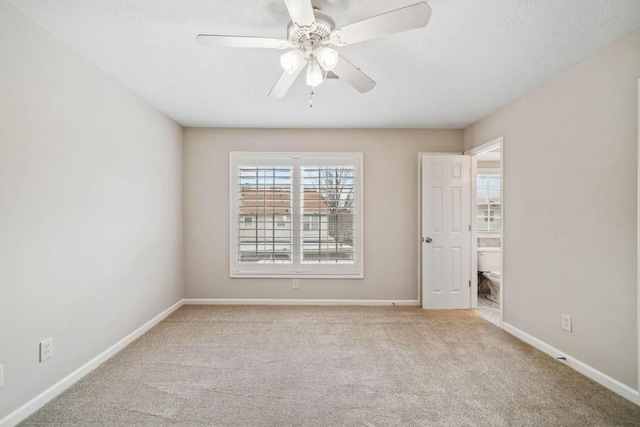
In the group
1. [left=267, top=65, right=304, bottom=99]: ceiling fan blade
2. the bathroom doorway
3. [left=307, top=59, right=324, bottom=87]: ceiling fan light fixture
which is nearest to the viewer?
[left=307, top=59, right=324, bottom=87]: ceiling fan light fixture

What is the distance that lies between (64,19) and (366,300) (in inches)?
155

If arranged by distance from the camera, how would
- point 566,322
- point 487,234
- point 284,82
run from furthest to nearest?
point 487,234
point 566,322
point 284,82

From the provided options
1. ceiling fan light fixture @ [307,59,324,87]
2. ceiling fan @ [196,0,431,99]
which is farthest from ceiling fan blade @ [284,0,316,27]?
ceiling fan light fixture @ [307,59,324,87]

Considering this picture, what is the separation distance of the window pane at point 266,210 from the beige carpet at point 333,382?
112 centimetres

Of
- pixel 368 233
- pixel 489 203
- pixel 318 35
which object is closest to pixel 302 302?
pixel 368 233

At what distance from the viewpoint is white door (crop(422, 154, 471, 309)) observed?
397cm

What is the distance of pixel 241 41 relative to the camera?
167 centimetres

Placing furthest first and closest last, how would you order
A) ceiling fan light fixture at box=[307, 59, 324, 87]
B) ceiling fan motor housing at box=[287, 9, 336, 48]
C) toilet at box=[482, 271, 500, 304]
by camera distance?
toilet at box=[482, 271, 500, 304]
ceiling fan light fixture at box=[307, 59, 324, 87]
ceiling fan motor housing at box=[287, 9, 336, 48]

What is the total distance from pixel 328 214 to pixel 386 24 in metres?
2.79

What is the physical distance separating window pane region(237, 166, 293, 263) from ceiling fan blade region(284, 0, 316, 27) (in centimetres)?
264

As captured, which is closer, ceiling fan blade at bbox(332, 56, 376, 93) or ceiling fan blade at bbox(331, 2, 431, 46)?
ceiling fan blade at bbox(331, 2, 431, 46)

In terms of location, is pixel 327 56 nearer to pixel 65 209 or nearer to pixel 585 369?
pixel 65 209

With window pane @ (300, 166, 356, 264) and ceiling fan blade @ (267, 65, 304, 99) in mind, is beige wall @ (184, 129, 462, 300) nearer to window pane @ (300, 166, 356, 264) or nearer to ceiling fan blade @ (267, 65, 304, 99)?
window pane @ (300, 166, 356, 264)

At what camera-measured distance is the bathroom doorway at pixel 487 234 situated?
3793mm
